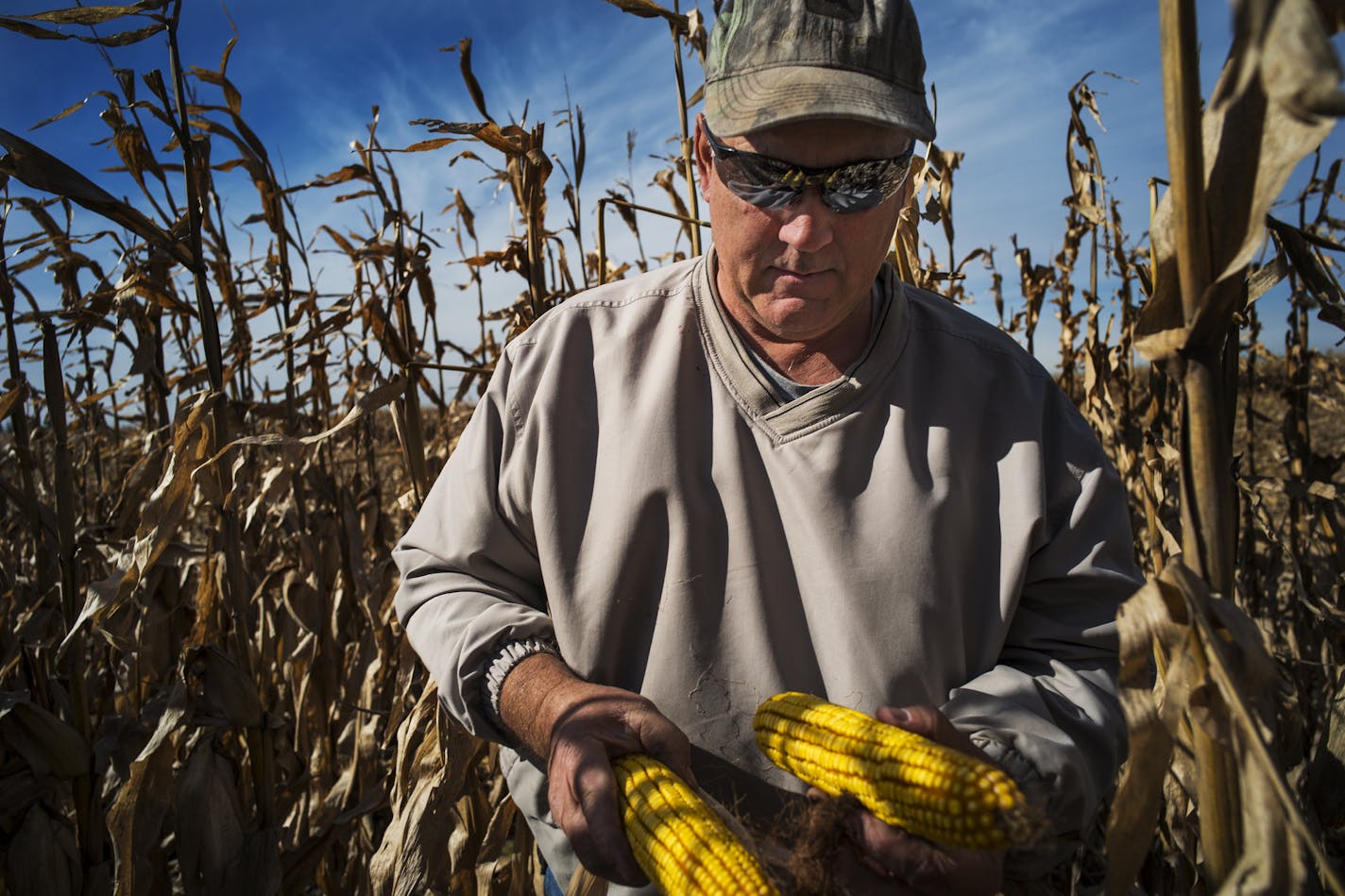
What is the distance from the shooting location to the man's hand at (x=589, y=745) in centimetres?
136

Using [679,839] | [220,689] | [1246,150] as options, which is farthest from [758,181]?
[220,689]

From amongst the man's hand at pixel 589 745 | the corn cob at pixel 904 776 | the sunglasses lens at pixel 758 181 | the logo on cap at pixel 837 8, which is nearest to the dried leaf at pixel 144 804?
the man's hand at pixel 589 745

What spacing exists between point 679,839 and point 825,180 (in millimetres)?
1199

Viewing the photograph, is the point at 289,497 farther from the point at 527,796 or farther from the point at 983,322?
the point at 983,322

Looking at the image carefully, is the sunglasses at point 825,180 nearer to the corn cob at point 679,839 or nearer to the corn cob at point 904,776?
the corn cob at point 904,776

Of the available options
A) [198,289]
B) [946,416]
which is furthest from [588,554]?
[198,289]

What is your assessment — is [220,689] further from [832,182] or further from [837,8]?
[837,8]

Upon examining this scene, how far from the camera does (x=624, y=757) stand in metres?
1.45

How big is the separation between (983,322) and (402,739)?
1.84 meters

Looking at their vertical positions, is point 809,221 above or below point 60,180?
below

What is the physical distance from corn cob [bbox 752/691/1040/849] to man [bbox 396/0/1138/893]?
0.91 feet

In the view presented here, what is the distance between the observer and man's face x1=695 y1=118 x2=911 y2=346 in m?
1.69

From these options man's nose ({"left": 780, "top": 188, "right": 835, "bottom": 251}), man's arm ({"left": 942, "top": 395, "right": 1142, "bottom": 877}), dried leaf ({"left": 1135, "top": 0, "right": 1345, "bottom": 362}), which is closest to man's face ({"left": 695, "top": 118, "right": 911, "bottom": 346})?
man's nose ({"left": 780, "top": 188, "right": 835, "bottom": 251})

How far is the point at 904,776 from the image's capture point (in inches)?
47.5
